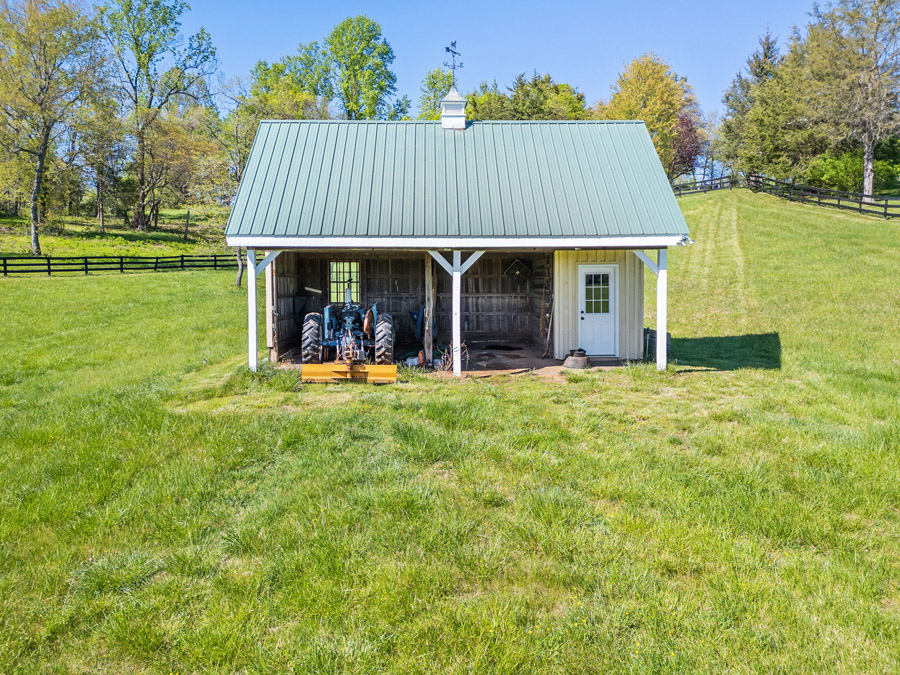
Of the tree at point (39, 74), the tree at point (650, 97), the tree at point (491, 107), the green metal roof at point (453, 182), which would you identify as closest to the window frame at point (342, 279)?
the green metal roof at point (453, 182)

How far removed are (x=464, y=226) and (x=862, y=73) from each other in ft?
114

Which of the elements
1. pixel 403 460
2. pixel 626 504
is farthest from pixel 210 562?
pixel 626 504

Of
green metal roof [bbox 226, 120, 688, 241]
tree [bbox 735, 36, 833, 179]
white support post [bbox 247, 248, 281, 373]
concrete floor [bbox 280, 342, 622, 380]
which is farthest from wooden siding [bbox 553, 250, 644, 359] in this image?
tree [bbox 735, 36, 833, 179]

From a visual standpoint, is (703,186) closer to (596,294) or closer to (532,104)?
(532,104)

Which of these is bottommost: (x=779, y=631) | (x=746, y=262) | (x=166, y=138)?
(x=779, y=631)

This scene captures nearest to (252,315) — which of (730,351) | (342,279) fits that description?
(342,279)

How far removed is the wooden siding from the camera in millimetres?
11570

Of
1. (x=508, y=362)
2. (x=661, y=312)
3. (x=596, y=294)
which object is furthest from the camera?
(x=596, y=294)

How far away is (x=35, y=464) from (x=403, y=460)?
385cm

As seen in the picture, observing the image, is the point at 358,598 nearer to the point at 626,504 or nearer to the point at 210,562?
the point at 210,562

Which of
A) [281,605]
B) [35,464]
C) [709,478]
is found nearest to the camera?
[281,605]

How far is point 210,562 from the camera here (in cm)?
393

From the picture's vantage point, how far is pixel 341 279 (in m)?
14.0

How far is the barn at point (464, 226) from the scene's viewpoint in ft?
32.4
